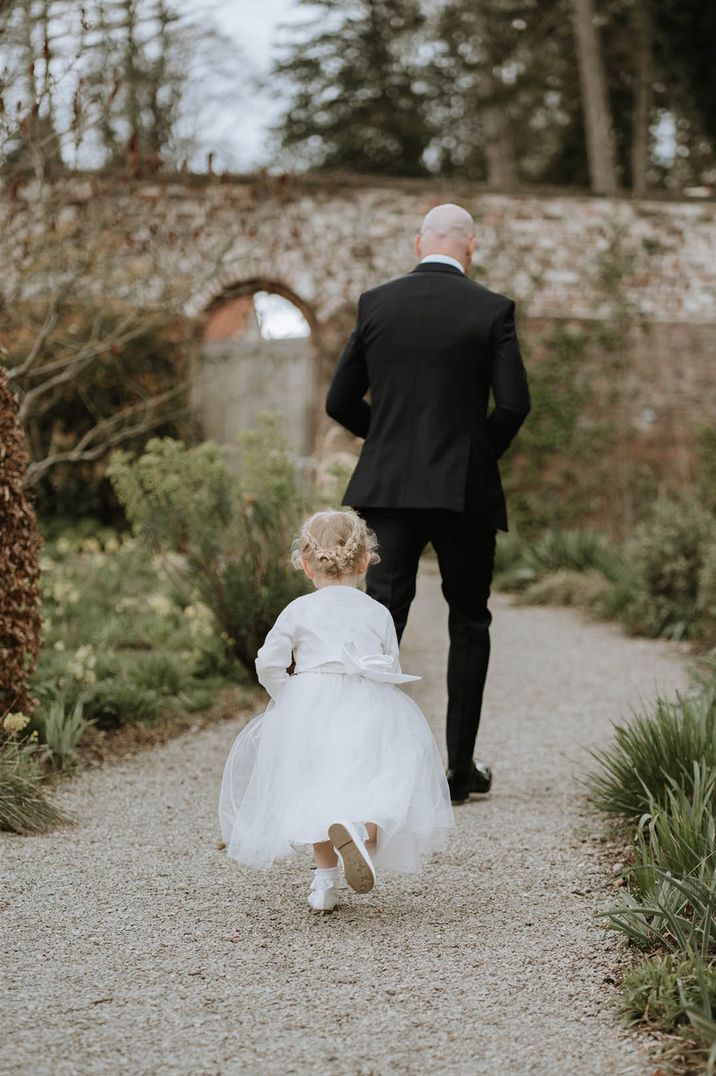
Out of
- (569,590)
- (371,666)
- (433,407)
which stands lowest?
(569,590)

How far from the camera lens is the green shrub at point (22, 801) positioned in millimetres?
3857

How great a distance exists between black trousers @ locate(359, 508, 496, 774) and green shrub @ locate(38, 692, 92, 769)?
4.51 feet

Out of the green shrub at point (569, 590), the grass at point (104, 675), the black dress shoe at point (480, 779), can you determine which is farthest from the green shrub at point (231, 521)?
the green shrub at point (569, 590)

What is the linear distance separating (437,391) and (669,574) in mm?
4878

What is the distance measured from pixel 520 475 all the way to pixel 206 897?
9340 mm

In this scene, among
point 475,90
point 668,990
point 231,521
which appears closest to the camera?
point 668,990

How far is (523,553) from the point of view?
10797 mm

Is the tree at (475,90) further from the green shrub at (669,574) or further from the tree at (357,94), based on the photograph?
the green shrub at (669,574)

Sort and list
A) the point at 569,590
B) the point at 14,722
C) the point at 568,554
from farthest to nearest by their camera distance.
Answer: the point at 568,554, the point at 569,590, the point at 14,722

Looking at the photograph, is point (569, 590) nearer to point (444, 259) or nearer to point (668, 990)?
point (444, 259)

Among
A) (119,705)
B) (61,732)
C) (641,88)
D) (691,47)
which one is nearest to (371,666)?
(61,732)

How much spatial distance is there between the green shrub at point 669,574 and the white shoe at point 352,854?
5527 millimetres

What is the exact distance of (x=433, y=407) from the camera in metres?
3.97

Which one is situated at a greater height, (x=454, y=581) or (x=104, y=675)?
(x=454, y=581)
